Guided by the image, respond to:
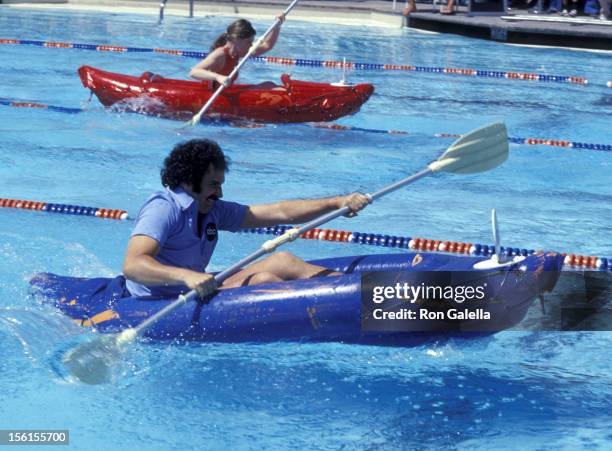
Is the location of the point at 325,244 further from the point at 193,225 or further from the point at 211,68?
the point at 211,68

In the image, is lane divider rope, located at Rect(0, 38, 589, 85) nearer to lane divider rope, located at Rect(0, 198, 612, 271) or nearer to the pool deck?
the pool deck

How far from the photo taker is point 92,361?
174 inches

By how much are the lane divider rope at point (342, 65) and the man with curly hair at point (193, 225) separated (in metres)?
7.75

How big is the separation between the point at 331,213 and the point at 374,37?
38.0 ft

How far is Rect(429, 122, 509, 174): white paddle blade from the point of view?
502cm

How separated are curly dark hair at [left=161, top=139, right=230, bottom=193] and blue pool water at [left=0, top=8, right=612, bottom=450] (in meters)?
0.71

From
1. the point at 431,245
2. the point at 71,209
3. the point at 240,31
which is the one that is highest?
the point at 240,31

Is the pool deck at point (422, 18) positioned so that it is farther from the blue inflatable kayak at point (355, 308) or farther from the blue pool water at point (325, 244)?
the blue inflatable kayak at point (355, 308)

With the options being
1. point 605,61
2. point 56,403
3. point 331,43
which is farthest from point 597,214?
point 331,43

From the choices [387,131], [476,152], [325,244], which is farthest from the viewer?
[387,131]

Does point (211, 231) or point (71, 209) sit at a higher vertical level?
point (211, 231)

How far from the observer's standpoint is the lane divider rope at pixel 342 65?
12.6 metres

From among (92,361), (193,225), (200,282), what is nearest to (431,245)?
(193,225)

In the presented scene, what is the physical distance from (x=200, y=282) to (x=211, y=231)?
325 mm
